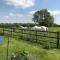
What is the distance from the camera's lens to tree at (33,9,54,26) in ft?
295

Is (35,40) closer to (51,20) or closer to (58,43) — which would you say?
(58,43)

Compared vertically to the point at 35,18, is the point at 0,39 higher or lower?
lower

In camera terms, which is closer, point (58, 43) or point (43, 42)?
point (58, 43)

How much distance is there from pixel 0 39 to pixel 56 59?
14.5 ft

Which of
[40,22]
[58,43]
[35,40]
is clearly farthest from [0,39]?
[40,22]

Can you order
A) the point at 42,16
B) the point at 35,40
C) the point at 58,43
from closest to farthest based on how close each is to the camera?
1. the point at 58,43
2. the point at 35,40
3. the point at 42,16

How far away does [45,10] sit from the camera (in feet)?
324

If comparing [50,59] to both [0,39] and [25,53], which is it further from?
[0,39]

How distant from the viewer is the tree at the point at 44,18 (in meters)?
89.8

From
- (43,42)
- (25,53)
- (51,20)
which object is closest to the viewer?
(25,53)

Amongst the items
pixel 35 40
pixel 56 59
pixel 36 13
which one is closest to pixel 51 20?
pixel 36 13

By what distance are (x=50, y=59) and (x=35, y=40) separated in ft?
25.4

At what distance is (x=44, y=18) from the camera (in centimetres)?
9394

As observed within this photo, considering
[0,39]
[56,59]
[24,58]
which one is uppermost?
[0,39]
